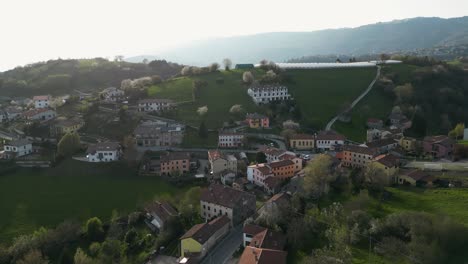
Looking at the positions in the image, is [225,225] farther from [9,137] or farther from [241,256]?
[9,137]

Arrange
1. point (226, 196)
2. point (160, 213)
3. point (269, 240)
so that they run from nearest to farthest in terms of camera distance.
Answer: point (269, 240) → point (160, 213) → point (226, 196)

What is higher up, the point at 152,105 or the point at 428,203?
the point at 152,105

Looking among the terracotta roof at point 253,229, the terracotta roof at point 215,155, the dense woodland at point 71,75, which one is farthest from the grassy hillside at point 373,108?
the dense woodland at point 71,75

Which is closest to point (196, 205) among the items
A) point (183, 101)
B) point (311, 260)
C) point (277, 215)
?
point (277, 215)

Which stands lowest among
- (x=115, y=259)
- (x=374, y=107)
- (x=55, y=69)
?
(x=115, y=259)

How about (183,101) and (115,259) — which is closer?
(115,259)

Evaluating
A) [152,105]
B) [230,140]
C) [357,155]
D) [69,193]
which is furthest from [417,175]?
[152,105]

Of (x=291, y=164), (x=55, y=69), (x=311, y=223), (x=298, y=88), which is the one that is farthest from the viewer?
(x=55, y=69)

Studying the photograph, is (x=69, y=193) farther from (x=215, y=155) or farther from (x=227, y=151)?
(x=227, y=151)
